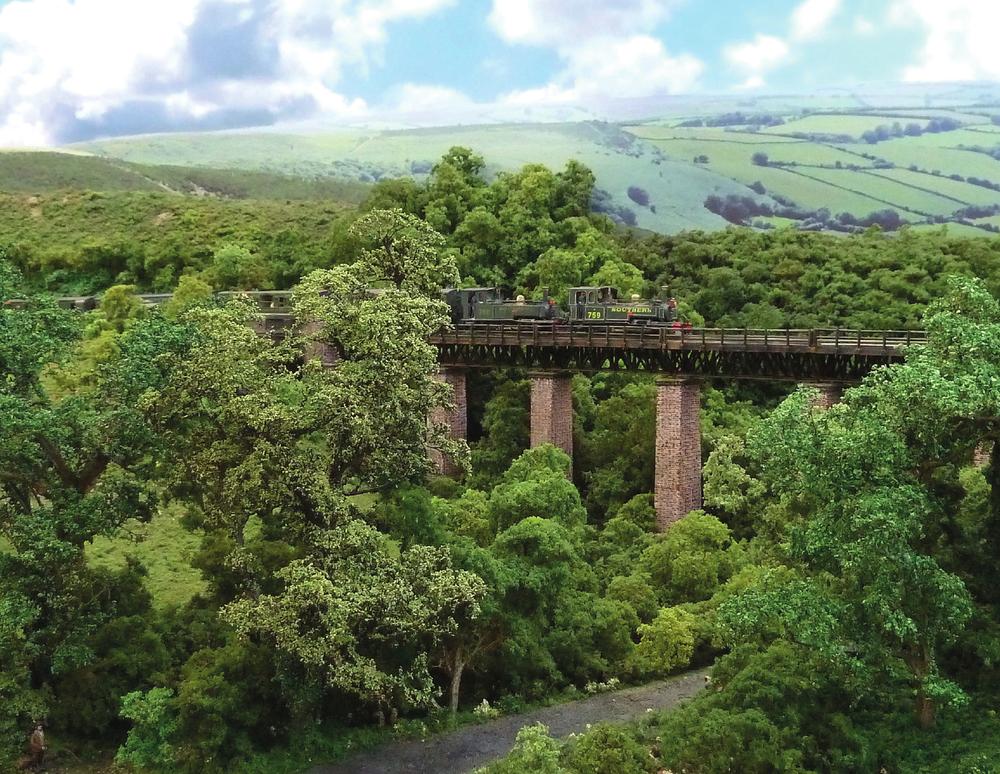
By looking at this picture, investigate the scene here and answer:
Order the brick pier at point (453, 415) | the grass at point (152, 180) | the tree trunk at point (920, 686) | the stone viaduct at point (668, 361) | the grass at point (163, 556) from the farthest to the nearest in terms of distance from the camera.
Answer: the grass at point (152, 180) → the brick pier at point (453, 415) → the stone viaduct at point (668, 361) → the grass at point (163, 556) → the tree trunk at point (920, 686)

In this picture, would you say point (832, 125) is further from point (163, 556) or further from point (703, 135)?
point (163, 556)

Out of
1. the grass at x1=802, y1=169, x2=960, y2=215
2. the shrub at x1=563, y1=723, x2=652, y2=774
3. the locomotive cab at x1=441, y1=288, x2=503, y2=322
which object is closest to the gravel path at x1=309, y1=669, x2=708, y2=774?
the shrub at x1=563, y1=723, x2=652, y2=774

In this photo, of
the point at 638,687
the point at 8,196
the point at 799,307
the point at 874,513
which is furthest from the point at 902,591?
the point at 8,196

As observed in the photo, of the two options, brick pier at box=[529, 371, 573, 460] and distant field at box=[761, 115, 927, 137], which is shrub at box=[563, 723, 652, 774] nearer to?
brick pier at box=[529, 371, 573, 460]

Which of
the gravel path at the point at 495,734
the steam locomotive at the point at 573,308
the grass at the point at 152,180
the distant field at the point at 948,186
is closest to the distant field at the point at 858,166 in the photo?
the distant field at the point at 948,186

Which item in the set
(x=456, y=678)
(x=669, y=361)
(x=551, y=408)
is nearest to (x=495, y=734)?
(x=456, y=678)

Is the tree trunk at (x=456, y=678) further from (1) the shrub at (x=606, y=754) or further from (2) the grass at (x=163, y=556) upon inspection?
(2) the grass at (x=163, y=556)

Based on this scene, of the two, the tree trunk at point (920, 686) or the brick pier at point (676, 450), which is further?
the brick pier at point (676, 450)
